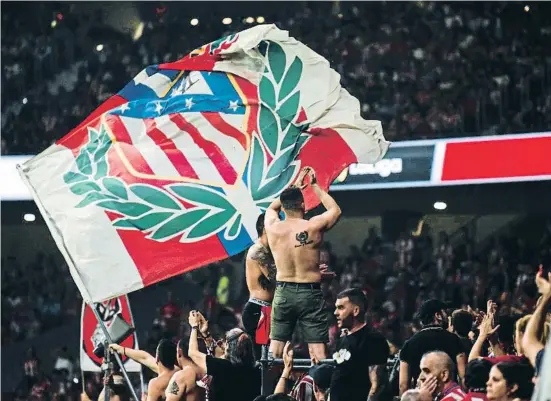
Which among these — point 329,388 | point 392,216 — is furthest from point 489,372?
point 392,216

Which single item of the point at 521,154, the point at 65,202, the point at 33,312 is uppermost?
the point at 65,202

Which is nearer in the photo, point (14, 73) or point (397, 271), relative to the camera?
point (397, 271)

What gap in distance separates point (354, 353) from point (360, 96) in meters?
13.0

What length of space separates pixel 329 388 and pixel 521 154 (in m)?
11.3

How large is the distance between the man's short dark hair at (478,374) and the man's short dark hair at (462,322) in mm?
1321

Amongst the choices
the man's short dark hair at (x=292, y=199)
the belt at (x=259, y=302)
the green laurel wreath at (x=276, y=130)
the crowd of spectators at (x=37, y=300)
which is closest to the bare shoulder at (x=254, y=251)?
the belt at (x=259, y=302)

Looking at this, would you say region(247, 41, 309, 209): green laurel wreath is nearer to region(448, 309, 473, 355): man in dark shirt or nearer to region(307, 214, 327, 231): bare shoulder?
region(307, 214, 327, 231): bare shoulder

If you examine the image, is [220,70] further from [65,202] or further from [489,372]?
[489,372]

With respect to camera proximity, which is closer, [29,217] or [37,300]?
[37,300]

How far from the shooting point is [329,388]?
9.62 meters

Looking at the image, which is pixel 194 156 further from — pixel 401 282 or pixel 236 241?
pixel 401 282

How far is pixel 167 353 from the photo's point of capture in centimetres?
1134

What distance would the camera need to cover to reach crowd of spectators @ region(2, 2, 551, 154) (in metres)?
21.3

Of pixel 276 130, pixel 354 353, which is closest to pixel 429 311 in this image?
pixel 354 353
